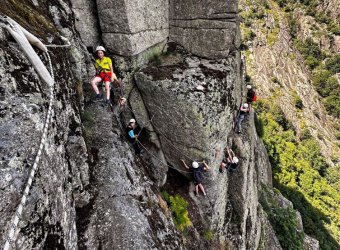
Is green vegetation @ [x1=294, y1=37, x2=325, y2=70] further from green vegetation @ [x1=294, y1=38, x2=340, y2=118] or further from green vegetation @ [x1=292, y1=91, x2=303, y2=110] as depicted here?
green vegetation @ [x1=292, y1=91, x2=303, y2=110]

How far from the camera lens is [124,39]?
10180mm

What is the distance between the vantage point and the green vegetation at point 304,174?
35812mm

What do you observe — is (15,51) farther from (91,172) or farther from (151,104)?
(151,104)

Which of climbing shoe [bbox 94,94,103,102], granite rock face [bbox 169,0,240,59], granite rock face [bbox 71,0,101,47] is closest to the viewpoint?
climbing shoe [bbox 94,94,103,102]

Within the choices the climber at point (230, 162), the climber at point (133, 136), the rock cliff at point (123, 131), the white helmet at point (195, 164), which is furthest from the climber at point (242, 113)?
the climber at point (133, 136)

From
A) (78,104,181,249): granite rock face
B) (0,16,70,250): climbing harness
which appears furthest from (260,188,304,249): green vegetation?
(0,16,70,250): climbing harness

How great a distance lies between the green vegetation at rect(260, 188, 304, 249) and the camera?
20.2 metres

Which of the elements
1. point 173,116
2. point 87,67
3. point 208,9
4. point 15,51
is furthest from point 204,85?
point 15,51

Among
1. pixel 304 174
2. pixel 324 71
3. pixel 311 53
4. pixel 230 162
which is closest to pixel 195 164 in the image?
pixel 230 162

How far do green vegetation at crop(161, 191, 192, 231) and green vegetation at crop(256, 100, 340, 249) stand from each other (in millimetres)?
27320

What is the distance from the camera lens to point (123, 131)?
9750mm

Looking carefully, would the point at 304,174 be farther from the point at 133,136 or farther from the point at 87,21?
the point at 87,21

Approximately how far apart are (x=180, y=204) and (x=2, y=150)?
791 centimetres

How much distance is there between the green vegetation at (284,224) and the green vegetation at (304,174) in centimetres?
1093
